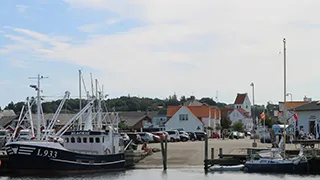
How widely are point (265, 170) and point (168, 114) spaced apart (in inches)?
3181

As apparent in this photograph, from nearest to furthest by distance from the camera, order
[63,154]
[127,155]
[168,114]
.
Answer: [63,154]
[127,155]
[168,114]

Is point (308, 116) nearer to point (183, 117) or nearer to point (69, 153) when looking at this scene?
point (69, 153)

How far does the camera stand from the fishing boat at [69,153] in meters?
48.0

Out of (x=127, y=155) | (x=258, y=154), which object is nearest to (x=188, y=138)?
(x=127, y=155)

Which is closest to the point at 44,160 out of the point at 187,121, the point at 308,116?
the point at 308,116

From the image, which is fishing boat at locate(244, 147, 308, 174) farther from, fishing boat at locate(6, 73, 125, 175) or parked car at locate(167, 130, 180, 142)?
parked car at locate(167, 130, 180, 142)

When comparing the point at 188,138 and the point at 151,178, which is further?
the point at 188,138

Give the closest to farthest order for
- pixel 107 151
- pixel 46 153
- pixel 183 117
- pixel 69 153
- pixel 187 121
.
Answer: pixel 46 153, pixel 69 153, pixel 107 151, pixel 187 121, pixel 183 117

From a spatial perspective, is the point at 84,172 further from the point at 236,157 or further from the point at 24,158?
the point at 236,157

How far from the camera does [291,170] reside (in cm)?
4559

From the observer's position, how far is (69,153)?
49.1 m

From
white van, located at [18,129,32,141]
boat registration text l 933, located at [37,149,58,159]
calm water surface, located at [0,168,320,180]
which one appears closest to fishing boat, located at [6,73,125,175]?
boat registration text l 933, located at [37,149,58,159]

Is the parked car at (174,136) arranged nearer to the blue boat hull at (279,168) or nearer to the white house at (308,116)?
the white house at (308,116)

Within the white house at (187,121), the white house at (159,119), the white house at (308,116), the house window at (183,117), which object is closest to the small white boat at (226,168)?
the white house at (308,116)
